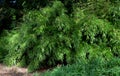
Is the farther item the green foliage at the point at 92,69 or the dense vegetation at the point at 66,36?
the dense vegetation at the point at 66,36

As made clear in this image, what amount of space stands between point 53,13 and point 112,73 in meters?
2.41

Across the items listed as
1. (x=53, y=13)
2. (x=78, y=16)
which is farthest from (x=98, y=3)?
(x=53, y=13)

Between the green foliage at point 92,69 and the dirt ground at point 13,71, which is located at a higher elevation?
the green foliage at point 92,69

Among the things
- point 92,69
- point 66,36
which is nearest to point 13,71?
point 66,36

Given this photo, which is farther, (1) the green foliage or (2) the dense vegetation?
(2) the dense vegetation

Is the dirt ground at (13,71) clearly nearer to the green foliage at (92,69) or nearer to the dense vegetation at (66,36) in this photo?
the dense vegetation at (66,36)

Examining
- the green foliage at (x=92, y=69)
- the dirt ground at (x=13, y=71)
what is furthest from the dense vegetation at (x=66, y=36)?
the green foliage at (x=92, y=69)

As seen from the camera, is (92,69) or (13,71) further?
(13,71)

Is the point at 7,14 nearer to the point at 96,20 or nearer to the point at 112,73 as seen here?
the point at 96,20

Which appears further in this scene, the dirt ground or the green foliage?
the dirt ground

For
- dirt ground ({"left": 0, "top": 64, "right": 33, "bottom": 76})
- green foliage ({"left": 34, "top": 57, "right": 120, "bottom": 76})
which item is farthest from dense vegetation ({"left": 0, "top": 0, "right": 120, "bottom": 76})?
green foliage ({"left": 34, "top": 57, "right": 120, "bottom": 76})

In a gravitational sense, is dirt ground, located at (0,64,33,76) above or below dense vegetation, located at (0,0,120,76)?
below

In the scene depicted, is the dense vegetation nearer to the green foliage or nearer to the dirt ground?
the dirt ground

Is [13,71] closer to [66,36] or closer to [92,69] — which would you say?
[66,36]
